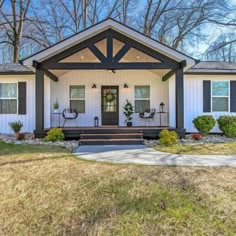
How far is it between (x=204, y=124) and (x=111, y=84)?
459 cm

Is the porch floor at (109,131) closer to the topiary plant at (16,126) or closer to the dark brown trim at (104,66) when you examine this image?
the topiary plant at (16,126)

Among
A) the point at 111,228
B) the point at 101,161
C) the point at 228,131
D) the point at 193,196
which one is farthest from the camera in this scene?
the point at 228,131

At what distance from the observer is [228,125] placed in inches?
412

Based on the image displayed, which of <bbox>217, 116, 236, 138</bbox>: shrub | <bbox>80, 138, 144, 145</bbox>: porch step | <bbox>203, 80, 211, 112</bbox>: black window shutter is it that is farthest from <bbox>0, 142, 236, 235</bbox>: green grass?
<bbox>203, 80, 211, 112</bbox>: black window shutter

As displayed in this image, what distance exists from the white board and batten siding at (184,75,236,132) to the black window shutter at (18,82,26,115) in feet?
22.3

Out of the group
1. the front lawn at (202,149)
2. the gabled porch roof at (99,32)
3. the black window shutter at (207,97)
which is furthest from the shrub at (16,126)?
the black window shutter at (207,97)

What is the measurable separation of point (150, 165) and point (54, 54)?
5.79m

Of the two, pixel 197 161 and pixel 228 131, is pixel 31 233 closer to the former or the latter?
pixel 197 161

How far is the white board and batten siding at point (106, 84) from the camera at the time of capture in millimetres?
12445

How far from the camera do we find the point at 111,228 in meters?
3.76

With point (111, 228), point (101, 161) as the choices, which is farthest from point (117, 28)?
point (111, 228)

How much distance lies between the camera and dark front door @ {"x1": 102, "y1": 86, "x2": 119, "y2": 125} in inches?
496

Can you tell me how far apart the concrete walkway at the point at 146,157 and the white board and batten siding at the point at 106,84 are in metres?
4.53

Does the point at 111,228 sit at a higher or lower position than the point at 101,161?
lower
